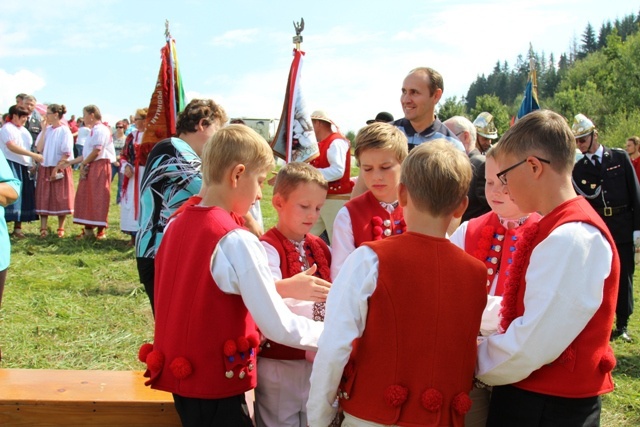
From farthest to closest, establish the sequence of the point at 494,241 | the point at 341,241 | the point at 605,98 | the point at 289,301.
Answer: the point at 605,98 < the point at 341,241 < the point at 494,241 < the point at 289,301

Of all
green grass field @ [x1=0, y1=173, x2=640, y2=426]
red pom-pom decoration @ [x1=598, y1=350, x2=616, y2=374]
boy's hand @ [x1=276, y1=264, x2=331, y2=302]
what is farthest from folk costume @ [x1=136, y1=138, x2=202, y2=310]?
red pom-pom decoration @ [x1=598, y1=350, x2=616, y2=374]

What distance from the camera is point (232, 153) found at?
88.7 inches

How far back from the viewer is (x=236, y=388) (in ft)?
7.34

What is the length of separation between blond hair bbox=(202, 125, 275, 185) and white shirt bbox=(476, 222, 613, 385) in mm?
1020

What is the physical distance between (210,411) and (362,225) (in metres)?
1.05

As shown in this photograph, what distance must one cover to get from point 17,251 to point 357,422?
797 centimetres

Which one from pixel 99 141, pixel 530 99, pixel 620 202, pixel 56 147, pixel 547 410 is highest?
pixel 530 99

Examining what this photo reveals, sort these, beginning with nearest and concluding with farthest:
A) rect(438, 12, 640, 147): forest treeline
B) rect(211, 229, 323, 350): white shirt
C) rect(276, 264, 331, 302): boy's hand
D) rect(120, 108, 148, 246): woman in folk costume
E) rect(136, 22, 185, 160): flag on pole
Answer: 1. rect(211, 229, 323, 350): white shirt
2. rect(276, 264, 331, 302): boy's hand
3. rect(136, 22, 185, 160): flag on pole
4. rect(120, 108, 148, 246): woman in folk costume
5. rect(438, 12, 640, 147): forest treeline

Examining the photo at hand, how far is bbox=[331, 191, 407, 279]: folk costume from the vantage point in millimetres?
2771

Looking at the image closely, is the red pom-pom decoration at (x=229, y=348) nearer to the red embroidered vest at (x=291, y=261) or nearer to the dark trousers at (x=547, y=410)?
the red embroidered vest at (x=291, y=261)

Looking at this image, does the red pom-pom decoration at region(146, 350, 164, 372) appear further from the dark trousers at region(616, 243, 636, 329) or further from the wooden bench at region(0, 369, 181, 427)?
the dark trousers at region(616, 243, 636, 329)

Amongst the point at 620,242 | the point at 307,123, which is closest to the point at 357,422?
the point at 307,123

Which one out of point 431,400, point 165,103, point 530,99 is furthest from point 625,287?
point 431,400

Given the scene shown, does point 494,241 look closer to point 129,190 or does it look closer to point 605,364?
point 605,364
